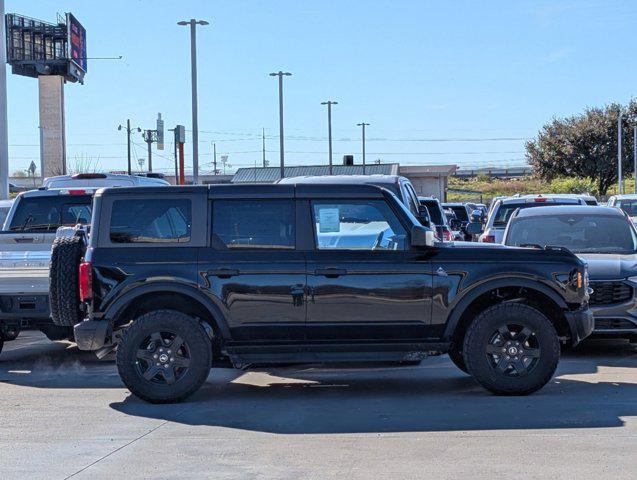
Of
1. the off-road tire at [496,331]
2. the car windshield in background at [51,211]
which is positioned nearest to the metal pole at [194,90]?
the car windshield in background at [51,211]

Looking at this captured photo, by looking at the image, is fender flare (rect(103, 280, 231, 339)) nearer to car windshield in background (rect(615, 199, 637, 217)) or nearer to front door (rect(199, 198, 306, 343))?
front door (rect(199, 198, 306, 343))

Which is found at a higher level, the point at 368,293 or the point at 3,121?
the point at 3,121

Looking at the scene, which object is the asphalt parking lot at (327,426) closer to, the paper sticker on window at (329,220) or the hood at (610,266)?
the hood at (610,266)

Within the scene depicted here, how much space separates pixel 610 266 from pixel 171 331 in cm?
518

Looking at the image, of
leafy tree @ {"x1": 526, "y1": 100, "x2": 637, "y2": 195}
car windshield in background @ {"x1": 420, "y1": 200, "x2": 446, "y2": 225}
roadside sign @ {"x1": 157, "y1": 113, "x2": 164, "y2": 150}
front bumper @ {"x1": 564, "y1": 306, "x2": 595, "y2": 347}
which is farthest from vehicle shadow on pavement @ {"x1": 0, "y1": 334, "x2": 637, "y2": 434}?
leafy tree @ {"x1": 526, "y1": 100, "x2": 637, "y2": 195}

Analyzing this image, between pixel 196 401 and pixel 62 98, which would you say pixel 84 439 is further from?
pixel 62 98

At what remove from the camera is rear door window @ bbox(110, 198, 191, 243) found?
8672mm

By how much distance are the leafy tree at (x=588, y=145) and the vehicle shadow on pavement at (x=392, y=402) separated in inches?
2031

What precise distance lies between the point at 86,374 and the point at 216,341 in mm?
2335

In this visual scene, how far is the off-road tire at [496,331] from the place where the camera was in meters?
8.56

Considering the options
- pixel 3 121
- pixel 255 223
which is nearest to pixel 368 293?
pixel 255 223

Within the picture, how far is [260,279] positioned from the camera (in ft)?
27.9

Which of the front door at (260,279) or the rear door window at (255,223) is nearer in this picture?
the front door at (260,279)

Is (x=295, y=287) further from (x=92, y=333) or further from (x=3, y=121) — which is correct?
(x=3, y=121)
